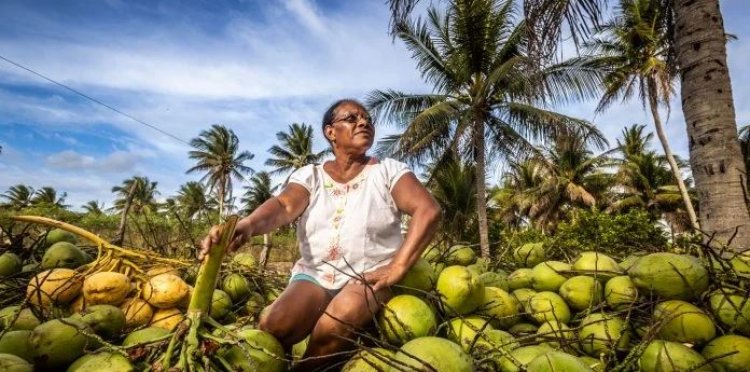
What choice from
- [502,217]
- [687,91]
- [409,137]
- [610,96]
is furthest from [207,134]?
[687,91]

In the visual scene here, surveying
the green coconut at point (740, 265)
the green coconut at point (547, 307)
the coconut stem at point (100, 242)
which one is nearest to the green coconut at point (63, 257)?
the coconut stem at point (100, 242)

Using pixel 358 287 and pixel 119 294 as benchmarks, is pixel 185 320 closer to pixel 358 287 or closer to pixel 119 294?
pixel 358 287

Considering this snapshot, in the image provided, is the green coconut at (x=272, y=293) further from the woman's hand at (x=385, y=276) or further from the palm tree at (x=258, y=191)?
the palm tree at (x=258, y=191)

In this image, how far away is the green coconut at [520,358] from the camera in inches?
59.1

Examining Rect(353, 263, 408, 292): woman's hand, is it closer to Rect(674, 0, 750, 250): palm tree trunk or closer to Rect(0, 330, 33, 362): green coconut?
Rect(0, 330, 33, 362): green coconut

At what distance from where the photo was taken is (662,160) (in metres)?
28.4

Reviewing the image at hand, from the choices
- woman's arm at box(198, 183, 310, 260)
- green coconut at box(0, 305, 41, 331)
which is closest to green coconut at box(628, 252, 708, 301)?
woman's arm at box(198, 183, 310, 260)

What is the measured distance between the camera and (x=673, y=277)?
1.95 m

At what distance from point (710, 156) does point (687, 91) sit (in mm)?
679

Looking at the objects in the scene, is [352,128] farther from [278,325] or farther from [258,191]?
[258,191]

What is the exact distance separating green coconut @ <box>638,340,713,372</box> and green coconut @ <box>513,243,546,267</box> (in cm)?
138

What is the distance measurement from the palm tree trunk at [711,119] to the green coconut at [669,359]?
2460mm

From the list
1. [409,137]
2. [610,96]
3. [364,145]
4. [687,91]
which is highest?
[610,96]

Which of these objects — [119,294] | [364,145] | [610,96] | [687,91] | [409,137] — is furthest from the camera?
[610,96]
